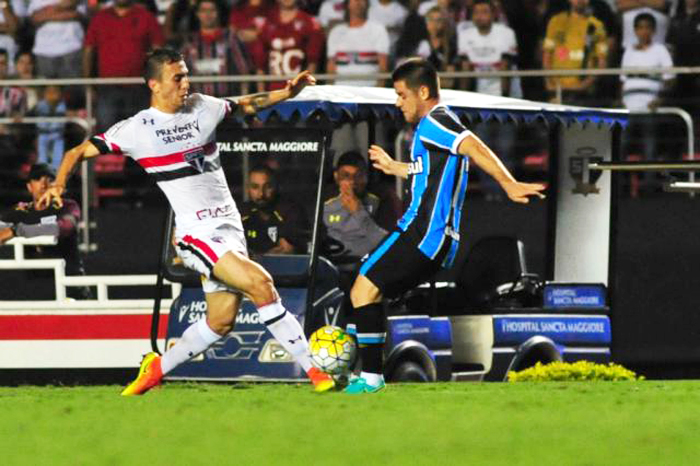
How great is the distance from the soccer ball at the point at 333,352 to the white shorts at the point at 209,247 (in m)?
0.64

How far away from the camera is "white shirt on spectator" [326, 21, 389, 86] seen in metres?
19.3

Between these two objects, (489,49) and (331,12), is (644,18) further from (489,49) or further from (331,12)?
(331,12)

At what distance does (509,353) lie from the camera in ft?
47.3

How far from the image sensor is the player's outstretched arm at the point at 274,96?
434 inches

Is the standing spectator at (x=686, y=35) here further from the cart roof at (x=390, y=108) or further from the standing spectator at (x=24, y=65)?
the standing spectator at (x=24, y=65)

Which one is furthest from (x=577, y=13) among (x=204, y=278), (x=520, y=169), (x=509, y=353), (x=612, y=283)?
(x=204, y=278)

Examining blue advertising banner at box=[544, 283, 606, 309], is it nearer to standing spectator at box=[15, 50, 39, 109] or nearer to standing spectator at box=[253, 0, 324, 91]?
standing spectator at box=[253, 0, 324, 91]

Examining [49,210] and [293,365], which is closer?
[293,365]

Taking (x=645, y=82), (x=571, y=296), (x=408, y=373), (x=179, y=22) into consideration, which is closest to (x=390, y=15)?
(x=179, y=22)

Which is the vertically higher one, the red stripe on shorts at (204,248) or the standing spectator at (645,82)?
the standing spectator at (645,82)

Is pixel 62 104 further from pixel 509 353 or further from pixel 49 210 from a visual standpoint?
pixel 509 353

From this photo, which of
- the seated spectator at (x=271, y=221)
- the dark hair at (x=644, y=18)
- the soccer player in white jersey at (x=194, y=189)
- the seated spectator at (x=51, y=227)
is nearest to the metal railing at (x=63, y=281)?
the seated spectator at (x=51, y=227)

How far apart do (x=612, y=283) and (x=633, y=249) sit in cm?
257

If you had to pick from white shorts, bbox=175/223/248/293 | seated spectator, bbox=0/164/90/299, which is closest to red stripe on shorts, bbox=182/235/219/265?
white shorts, bbox=175/223/248/293
